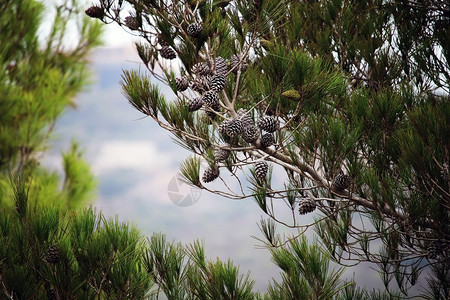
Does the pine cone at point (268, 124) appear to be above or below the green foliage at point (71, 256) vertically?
above

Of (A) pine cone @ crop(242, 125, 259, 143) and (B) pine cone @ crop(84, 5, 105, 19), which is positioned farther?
(B) pine cone @ crop(84, 5, 105, 19)

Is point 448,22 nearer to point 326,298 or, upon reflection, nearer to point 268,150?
point 268,150

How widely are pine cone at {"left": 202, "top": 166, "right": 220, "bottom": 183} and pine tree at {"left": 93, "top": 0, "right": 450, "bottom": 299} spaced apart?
4 centimetres

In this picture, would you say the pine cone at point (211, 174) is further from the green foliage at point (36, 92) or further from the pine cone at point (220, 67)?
the green foliage at point (36, 92)

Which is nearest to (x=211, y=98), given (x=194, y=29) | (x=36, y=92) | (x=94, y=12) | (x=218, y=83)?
(x=218, y=83)

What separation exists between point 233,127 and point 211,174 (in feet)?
0.60

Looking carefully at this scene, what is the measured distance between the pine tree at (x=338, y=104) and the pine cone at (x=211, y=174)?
37mm

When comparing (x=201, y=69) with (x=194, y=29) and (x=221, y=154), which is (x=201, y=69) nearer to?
(x=194, y=29)

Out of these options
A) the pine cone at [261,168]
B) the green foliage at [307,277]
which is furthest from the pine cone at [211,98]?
the green foliage at [307,277]

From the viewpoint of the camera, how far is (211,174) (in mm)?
1226

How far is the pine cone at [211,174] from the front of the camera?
48.0 inches

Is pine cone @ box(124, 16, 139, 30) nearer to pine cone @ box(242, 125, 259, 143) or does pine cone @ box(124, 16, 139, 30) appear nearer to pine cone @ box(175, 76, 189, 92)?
pine cone @ box(175, 76, 189, 92)

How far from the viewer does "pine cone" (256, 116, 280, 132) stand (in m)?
1.09

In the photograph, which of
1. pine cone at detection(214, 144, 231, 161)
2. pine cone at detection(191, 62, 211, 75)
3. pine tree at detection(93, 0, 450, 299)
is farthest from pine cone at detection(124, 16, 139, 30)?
pine cone at detection(214, 144, 231, 161)
